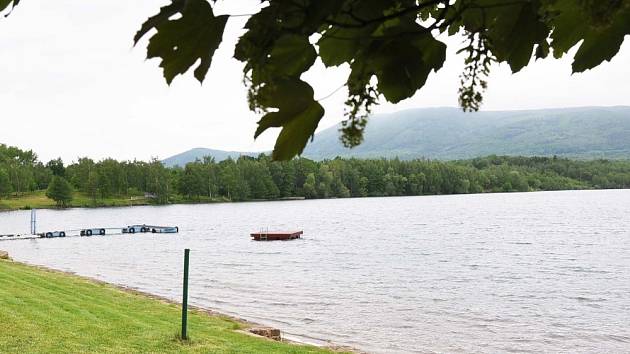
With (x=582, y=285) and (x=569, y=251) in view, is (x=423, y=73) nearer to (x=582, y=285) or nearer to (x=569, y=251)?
(x=582, y=285)

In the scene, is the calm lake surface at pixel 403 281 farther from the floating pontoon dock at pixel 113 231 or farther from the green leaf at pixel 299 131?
the green leaf at pixel 299 131

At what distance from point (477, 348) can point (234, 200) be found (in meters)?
172

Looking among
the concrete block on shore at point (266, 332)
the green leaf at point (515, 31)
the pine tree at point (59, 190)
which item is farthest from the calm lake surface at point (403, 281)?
the pine tree at point (59, 190)

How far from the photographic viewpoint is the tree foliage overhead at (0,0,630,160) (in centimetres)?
98

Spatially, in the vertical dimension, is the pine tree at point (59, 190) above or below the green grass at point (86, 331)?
above

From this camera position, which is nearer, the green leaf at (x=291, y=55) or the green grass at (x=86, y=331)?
the green leaf at (x=291, y=55)

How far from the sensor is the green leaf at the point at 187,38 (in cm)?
99

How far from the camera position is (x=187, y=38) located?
1.02m

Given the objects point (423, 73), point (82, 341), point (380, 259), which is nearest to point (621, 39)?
point (423, 73)

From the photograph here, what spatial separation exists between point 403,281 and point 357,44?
1580 inches

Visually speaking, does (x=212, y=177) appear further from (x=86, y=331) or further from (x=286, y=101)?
(x=286, y=101)

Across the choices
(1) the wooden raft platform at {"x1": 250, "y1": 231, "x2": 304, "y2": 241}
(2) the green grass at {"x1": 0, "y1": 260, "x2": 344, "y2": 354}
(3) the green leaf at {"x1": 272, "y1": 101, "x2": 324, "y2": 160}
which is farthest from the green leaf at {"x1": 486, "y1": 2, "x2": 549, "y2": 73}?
(1) the wooden raft platform at {"x1": 250, "y1": 231, "x2": 304, "y2": 241}

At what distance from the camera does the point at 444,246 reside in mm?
64625

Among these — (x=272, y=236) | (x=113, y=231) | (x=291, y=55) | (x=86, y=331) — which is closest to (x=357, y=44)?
(x=291, y=55)
